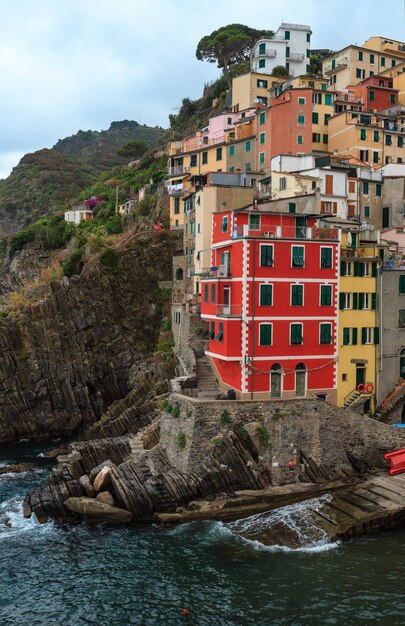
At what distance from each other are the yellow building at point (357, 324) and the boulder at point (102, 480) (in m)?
18.4

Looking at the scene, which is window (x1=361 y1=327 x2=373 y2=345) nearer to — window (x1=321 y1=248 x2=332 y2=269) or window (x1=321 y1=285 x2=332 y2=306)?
window (x1=321 y1=285 x2=332 y2=306)

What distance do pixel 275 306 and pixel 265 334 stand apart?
2.16 m

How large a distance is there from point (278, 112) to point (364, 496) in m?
47.6

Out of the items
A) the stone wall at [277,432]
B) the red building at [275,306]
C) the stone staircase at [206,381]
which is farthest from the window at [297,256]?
the stone staircase at [206,381]

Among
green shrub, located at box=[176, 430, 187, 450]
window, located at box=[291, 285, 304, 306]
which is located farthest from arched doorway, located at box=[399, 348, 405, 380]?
green shrub, located at box=[176, 430, 187, 450]

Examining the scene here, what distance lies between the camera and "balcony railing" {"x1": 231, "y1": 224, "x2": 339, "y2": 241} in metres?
45.4

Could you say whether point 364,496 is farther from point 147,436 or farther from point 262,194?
point 262,194

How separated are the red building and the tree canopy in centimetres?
7702

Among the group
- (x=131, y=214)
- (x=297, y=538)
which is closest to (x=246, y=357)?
(x=297, y=538)

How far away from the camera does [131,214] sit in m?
Result: 85.2

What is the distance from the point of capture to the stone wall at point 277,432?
41.7 metres

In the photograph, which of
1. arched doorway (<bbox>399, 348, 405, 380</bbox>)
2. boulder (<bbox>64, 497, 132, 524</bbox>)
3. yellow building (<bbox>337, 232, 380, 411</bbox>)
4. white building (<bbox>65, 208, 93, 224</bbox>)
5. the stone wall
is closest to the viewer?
boulder (<bbox>64, 497, 132, 524</bbox>)

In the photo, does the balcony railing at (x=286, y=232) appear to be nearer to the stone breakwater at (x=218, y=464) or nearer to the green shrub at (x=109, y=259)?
the stone breakwater at (x=218, y=464)

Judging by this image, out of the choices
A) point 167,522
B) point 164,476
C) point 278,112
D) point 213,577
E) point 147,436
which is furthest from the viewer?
point 278,112
